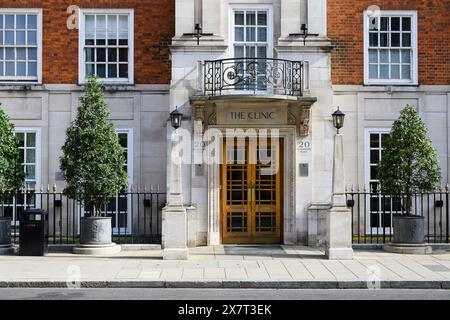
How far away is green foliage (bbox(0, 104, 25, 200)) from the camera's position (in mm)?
15827

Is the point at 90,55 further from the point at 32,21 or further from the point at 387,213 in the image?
the point at 387,213

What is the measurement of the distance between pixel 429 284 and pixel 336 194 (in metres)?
3.74

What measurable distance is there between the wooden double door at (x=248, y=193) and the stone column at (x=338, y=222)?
2738 millimetres

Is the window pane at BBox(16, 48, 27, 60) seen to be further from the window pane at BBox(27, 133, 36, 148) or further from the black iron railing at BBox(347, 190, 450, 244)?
the black iron railing at BBox(347, 190, 450, 244)

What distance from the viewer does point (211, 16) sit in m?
17.8

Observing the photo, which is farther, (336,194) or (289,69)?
(289,69)

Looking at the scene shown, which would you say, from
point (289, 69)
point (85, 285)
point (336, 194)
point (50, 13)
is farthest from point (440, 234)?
point (50, 13)

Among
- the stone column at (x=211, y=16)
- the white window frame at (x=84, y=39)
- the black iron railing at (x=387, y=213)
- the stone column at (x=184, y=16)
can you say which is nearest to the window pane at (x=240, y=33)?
the stone column at (x=211, y=16)

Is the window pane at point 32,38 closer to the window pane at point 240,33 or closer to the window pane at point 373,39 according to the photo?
the window pane at point 240,33

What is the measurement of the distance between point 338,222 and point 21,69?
1004 cm

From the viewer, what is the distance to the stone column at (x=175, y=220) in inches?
590

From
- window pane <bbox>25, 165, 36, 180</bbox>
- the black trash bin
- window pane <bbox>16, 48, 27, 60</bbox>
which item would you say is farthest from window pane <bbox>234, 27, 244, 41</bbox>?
the black trash bin
